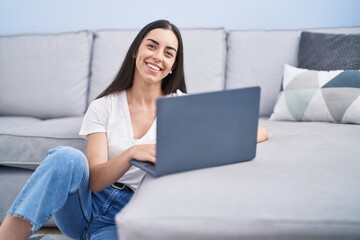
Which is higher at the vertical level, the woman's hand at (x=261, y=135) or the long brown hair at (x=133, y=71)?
the long brown hair at (x=133, y=71)

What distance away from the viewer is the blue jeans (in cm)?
110

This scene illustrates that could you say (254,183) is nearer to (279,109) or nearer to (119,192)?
(119,192)

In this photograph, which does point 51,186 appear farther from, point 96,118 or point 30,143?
point 30,143

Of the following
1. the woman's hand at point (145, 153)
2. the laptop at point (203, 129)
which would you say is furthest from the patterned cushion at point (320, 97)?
the woman's hand at point (145, 153)

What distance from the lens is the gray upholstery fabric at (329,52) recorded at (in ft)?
6.19

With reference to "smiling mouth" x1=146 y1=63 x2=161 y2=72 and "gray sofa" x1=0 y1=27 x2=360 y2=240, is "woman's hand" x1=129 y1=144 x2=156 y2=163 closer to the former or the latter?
"gray sofa" x1=0 y1=27 x2=360 y2=240

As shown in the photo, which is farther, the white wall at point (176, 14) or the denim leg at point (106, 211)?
the white wall at point (176, 14)

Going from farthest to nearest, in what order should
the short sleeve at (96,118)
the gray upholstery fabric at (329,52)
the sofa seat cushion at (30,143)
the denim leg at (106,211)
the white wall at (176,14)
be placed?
the white wall at (176,14), the gray upholstery fabric at (329,52), the sofa seat cushion at (30,143), the short sleeve at (96,118), the denim leg at (106,211)

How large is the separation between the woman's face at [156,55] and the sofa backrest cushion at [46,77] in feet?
2.70

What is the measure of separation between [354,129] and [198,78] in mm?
806

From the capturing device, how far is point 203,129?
1.01m

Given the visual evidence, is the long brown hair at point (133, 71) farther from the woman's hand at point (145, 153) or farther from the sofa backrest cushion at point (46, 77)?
the sofa backrest cushion at point (46, 77)

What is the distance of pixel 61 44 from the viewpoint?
2262mm

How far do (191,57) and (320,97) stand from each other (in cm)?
67
